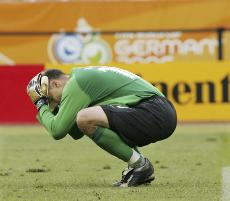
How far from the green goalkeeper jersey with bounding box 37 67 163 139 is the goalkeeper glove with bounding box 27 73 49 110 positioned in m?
0.07

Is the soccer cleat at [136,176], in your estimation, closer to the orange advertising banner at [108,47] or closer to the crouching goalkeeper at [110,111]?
the crouching goalkeeper at [110,111]

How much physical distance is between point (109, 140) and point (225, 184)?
1.20 metres

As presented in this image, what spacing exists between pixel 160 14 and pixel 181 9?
537 mm

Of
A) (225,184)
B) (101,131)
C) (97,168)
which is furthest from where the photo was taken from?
(97,168)

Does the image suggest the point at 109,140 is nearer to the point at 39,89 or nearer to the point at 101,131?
the point at 101,131

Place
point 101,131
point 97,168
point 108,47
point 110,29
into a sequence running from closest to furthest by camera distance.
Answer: point 101,131
point 97,168
point 108,47
point 110,29

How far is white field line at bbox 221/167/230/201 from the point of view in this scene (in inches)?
312

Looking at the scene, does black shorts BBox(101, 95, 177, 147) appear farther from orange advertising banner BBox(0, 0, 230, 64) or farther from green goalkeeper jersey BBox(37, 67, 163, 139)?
orange advertising banner BBox(0, 0, 230, 64)

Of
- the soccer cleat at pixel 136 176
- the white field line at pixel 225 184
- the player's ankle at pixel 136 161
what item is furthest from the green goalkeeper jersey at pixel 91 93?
the white field line at pixel 225 184

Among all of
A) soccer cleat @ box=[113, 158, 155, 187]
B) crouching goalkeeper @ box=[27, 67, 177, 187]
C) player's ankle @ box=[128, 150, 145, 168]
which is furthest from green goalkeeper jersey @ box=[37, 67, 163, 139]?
soccer cleat @ box=[113, 158, 155, 187]

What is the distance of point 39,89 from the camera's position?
343 inches

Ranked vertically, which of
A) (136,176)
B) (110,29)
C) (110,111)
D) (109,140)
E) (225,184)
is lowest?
(110,29)

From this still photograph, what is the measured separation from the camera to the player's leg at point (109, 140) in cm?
848

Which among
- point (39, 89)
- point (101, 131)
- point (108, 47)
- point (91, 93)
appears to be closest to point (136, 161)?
point (101, 131)
